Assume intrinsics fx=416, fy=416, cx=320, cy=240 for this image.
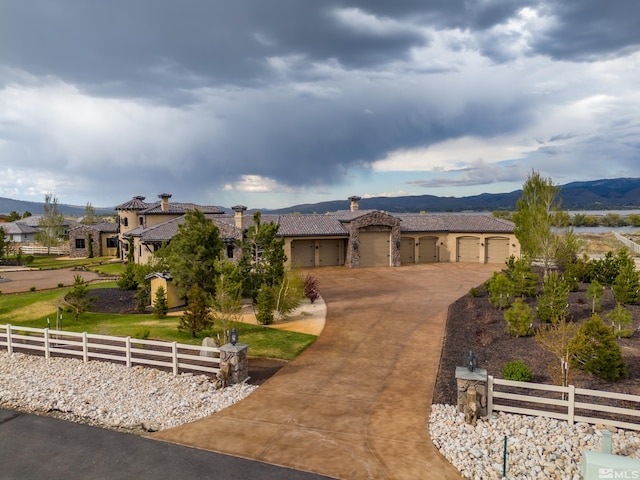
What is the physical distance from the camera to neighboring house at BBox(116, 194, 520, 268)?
40.0m

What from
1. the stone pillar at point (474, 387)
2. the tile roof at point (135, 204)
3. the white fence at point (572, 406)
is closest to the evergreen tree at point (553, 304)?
the white fence at point (572, 406)

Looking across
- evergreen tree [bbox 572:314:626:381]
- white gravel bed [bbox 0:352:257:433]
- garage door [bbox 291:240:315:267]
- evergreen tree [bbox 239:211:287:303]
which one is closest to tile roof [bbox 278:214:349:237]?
garage door [bbox 291:240:315:267]

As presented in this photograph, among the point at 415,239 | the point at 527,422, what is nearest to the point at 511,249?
the point at 415,239

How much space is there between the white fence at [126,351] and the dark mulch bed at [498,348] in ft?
26.0

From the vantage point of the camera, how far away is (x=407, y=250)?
143 feet

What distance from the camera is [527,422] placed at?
412 inches

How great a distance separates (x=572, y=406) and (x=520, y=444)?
190 cm

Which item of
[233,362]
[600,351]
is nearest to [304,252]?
[233,362]

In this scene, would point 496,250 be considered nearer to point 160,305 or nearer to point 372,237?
point 372,237

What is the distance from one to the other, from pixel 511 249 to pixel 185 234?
1328 inches

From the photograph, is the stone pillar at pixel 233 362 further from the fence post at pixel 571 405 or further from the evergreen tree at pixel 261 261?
the fence post at pixel 571 405

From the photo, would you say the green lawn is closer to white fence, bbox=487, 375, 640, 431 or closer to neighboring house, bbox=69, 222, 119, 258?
white fence, bbox=487, 375, 640, 431

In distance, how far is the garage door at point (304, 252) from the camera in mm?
40500

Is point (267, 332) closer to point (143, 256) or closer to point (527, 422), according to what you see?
point (527, 422)
